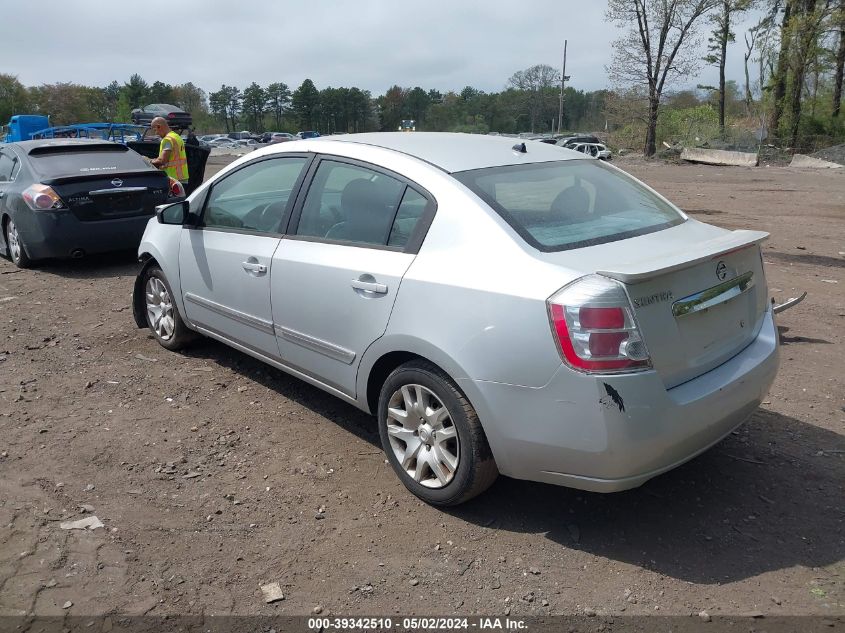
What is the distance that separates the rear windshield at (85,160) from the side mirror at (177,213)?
12.9 feet

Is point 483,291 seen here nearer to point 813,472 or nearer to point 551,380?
point 551,380

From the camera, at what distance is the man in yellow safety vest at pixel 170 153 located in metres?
9.65

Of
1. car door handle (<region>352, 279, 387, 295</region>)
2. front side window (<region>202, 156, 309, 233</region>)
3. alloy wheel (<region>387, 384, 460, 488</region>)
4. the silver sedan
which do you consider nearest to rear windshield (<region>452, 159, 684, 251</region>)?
the silver sedan

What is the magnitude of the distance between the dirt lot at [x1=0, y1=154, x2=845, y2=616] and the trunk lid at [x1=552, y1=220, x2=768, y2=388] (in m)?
0.79

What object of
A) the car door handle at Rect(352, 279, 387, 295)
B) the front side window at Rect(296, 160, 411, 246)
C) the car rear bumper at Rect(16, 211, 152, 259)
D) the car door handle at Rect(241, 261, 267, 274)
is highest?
the front side window at Rect(296, 160, 411, 246)

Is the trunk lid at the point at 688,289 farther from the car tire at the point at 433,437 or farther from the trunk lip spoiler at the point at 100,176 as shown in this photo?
the trunk lip spoiler at the point at 100,176

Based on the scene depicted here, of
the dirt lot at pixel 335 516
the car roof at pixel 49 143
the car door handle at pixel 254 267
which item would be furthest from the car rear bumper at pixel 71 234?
the car door handle at pixel 254 267

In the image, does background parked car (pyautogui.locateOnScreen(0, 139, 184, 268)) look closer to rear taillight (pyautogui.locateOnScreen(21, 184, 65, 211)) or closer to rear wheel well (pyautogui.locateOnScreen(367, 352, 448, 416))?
rear taillight (pyautogui.locateOnScreen(21, 184, 65, 211))

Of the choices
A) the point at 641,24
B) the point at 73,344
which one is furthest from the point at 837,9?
the point at 73,344

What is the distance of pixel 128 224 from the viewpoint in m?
8.44

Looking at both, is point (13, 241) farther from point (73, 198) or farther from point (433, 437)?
point (433, 437)

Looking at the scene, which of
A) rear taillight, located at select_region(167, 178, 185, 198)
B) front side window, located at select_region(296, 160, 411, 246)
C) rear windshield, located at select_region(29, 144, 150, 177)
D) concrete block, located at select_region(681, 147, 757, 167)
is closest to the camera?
front side window, located at select_region(296, 160, 411, 246)

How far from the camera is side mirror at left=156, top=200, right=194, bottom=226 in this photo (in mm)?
5059

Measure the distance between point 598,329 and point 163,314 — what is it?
391 cm
